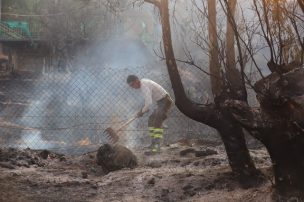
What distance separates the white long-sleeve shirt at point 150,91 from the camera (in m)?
9.65

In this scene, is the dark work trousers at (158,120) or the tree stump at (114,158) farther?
the dark work trousers at (158,120)

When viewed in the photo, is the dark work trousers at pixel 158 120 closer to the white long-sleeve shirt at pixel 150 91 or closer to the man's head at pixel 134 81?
the white long-sleeve shirt at pixel 150 91

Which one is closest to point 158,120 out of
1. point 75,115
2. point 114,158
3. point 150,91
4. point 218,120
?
point 150,91

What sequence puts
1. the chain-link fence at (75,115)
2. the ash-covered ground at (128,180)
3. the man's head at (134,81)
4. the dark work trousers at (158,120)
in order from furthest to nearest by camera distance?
the chain-link fence at (75,115), the man's head at (134,81), the dark work trousers at (158,120), the ash-covered ground at (128,180)

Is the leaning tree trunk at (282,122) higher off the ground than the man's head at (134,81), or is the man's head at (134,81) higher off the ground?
the man's head at (134,81)

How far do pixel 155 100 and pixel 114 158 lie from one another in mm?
2735

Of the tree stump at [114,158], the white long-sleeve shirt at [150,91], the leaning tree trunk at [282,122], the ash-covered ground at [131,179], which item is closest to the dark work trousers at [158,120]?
the white long-sleeve shirt at [150,91]

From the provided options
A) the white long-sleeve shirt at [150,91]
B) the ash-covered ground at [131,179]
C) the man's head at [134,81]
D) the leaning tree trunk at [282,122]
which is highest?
the man's head at [134,81]

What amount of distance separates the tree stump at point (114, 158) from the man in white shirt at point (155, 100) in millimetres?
1802

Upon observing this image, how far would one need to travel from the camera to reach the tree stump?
758cm

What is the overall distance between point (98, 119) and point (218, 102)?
11.6 meters

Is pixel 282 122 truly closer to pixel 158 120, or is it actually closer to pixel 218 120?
pixel 218 120

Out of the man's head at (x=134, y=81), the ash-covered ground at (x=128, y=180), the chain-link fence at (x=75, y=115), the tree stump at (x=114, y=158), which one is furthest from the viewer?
the chain-link fence at (x=75, y=115)

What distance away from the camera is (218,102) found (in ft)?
18.3
